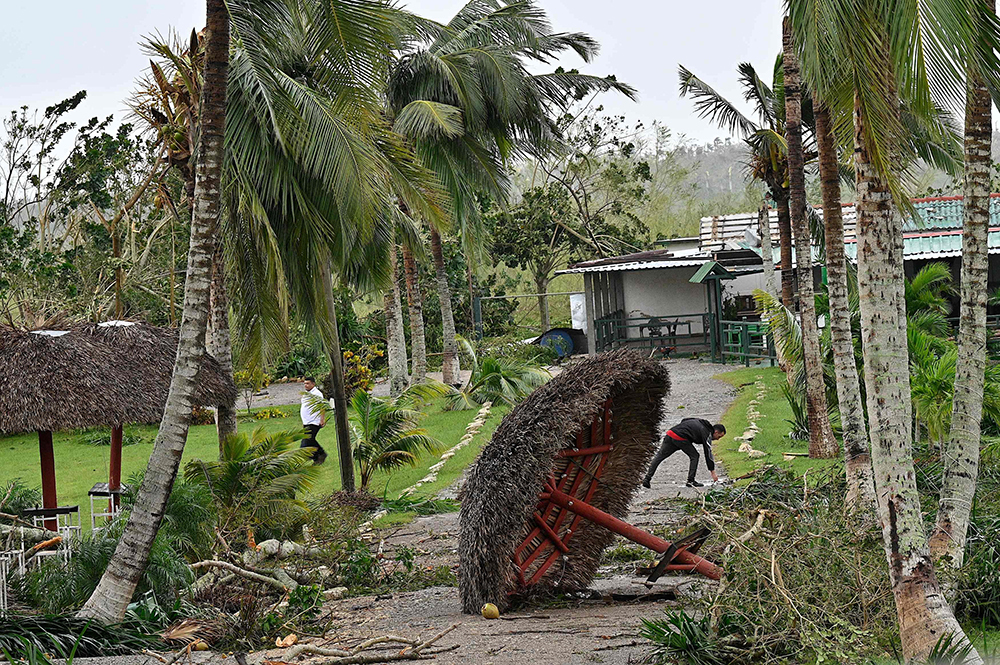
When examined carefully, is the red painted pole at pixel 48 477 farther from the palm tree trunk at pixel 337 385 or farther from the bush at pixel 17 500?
the palm tree trunk at pixel 337 385

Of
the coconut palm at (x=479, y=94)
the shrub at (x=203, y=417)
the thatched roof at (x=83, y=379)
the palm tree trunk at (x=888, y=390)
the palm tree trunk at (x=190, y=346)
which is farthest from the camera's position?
the shrub at (x=203, y=417)

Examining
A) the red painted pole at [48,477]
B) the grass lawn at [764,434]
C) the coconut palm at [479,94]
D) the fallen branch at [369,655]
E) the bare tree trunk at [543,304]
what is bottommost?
the fallen branch at [369,655]

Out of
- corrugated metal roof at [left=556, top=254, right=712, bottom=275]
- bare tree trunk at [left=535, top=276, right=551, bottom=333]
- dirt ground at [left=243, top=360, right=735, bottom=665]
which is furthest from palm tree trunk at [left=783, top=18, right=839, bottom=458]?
bare tree trunk at [left=535, top=276, right=551, bottom=333]

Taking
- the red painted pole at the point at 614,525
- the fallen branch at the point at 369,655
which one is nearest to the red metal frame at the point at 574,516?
the red painted pole at the point at 614,525

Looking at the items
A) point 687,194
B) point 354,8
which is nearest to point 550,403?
point 354,8

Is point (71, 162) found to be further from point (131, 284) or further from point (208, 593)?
point (208, 593)

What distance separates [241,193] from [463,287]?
24.5 metres

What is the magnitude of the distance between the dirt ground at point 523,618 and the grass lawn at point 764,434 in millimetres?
2033

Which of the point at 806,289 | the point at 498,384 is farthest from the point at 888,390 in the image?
the point at 498,384

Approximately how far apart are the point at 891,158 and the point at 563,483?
13.9 ft

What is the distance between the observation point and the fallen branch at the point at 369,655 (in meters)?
6.77

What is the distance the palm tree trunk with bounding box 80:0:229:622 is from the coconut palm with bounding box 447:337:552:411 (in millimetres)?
11833

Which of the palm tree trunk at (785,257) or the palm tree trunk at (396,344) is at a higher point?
the palm tree trunk at (785,257)

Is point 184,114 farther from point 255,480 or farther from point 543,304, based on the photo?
point 543,304
